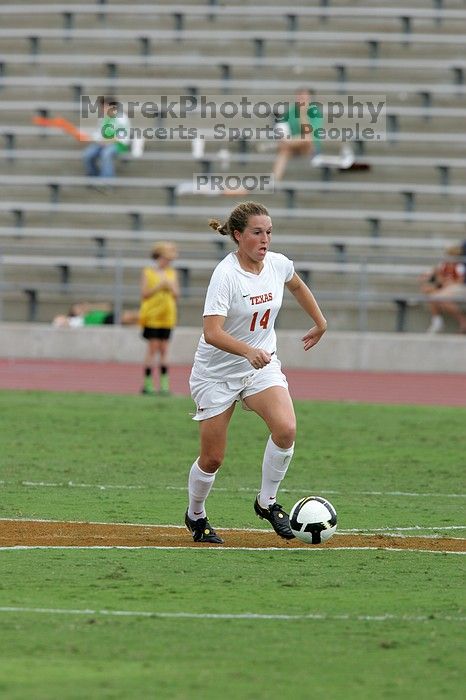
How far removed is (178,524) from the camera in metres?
9.62

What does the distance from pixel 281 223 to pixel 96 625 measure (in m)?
22.2

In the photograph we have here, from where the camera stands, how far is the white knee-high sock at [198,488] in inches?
341

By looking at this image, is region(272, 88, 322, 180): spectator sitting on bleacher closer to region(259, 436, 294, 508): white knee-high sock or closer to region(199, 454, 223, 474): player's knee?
region(259, 436, 294, 508): white knee-high sock

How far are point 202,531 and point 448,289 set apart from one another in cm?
1642

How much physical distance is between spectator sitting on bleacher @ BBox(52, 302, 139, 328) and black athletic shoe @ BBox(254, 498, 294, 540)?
16569 mm

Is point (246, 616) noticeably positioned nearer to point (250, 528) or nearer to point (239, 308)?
point (239, 308)

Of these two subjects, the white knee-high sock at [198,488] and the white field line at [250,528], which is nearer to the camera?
the white knee-high sock at [198,488]

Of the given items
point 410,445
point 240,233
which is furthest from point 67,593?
point 410,445

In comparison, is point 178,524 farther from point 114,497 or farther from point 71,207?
point 71,207

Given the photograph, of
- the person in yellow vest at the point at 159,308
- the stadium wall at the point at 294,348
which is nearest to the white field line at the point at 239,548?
the person in yellow vest at the point at 159,308

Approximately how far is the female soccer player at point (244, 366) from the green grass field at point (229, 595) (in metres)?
0.51

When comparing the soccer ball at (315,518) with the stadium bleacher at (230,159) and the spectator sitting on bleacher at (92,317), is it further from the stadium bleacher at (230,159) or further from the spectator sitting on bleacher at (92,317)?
the spectator sitting on bleacher at (92,317)

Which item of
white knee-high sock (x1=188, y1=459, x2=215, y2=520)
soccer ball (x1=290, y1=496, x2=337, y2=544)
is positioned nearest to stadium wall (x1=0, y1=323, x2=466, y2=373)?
white knee-high sock (x1=188, y1=459, x2=215, y2=520)

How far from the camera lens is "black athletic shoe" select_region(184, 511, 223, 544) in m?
8.71
